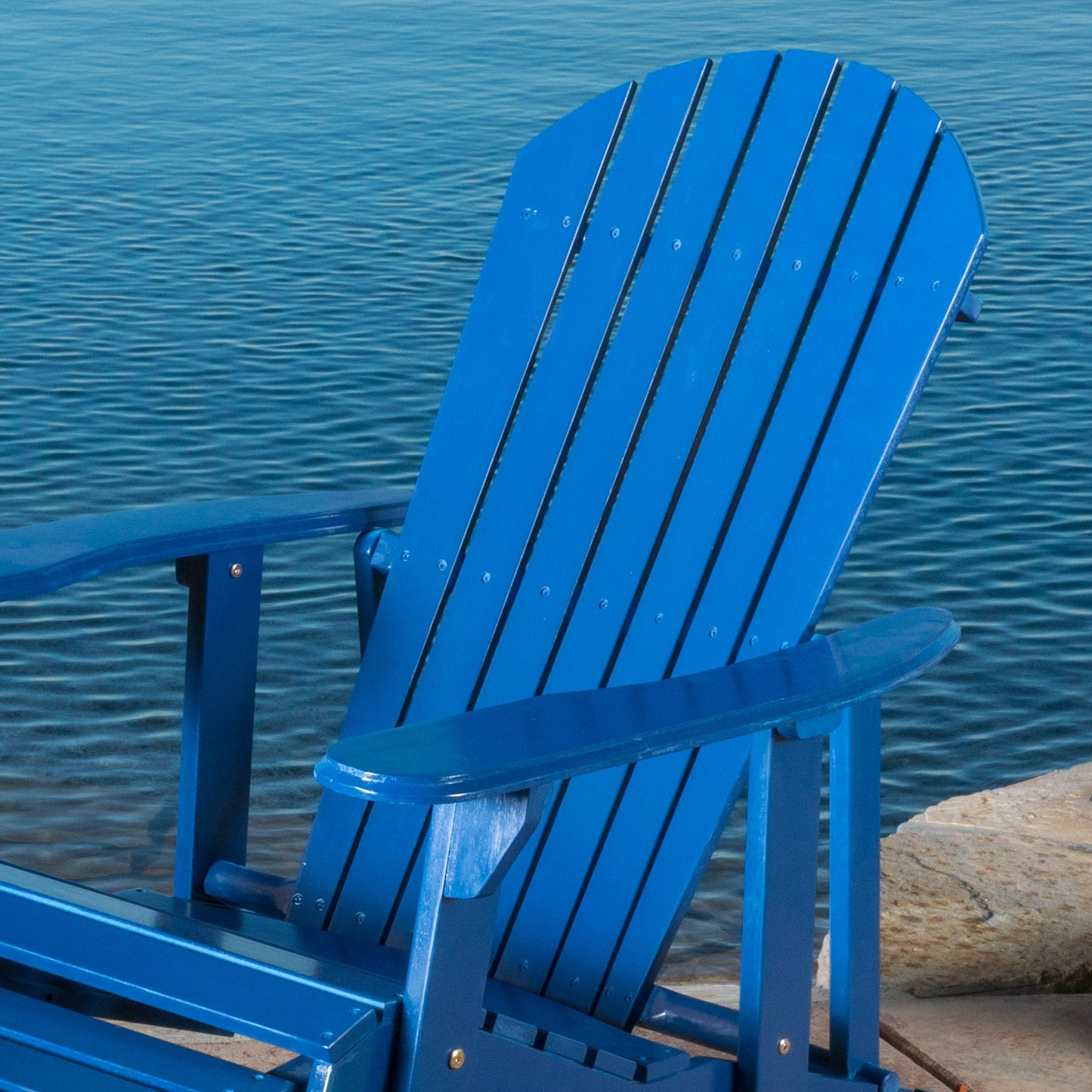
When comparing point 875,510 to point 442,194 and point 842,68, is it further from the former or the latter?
point 442,194

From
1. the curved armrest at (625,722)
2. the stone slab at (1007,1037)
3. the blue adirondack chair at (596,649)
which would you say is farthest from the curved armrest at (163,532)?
the stone slab at (1007,1037)

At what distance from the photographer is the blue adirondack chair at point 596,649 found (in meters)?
1.52

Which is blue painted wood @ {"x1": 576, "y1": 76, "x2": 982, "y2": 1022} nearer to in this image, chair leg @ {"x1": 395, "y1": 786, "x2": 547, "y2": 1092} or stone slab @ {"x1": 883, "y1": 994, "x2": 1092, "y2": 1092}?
chair leg @ {"x1": 395, "y1": 786, "x2": 547, "y2": 1092}

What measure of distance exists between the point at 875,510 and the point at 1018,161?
5.01 metres

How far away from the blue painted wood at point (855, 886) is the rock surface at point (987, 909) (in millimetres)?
809

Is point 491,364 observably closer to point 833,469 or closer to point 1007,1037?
point 833,469

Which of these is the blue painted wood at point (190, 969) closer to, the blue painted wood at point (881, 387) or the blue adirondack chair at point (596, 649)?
the blue adirondack chair at point (596, 649)

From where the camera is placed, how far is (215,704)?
2.08m

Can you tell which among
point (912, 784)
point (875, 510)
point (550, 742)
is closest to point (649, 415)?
point (550, 742)

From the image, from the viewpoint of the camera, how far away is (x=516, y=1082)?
158 cm

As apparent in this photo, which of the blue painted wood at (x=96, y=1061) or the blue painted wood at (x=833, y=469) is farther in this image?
the blue painted wood at (x=833, y=469)

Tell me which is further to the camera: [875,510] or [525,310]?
[875,510]

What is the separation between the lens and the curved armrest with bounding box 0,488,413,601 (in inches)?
74.3

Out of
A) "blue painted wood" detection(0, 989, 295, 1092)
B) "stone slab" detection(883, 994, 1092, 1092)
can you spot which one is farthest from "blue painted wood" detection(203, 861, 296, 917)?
"stone slab" detection(883, 994, 1092, 1092)
